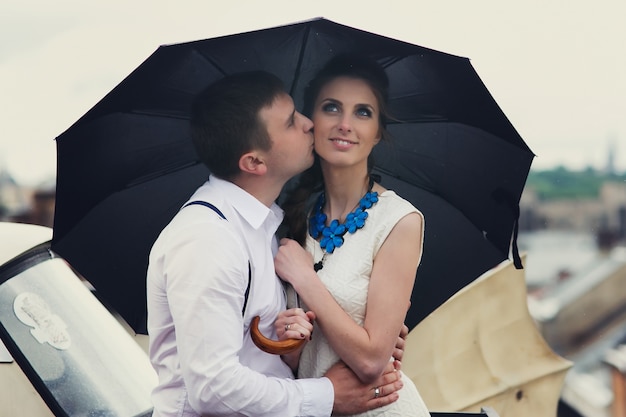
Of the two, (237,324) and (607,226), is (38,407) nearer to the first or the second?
(237,324)

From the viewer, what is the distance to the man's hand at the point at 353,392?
202cm

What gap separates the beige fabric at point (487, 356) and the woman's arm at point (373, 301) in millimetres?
3464

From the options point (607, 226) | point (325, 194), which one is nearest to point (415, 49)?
point (325, 194)

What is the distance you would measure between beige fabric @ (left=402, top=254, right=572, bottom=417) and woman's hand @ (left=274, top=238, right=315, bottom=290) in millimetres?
3478

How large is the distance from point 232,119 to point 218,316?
1.60 feet

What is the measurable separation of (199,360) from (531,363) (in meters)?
4.98

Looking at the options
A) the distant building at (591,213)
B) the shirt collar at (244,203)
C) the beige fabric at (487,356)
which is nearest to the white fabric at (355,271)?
the shirt collar at (244,203)

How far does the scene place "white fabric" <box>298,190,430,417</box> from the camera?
Answer: 203 cm

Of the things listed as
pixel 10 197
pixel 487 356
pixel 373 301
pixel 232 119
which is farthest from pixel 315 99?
pixel 10 197

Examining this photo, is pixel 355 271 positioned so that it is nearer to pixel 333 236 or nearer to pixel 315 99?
pixel 333 236

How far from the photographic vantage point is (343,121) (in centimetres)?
207

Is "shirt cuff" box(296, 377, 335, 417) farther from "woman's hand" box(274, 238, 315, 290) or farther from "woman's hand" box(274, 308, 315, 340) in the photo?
"woman's hand" box(274, 238, 315, 290)

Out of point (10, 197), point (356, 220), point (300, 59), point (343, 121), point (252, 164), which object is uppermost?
point (300, 59)

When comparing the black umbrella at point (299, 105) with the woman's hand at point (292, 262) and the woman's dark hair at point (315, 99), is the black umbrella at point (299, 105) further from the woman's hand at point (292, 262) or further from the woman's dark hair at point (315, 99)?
the woman's hand at point (292, 262)
